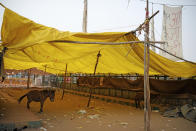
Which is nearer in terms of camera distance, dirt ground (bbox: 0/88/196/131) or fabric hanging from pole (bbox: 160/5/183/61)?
dirt ground (bbox: 0/88/196/131)

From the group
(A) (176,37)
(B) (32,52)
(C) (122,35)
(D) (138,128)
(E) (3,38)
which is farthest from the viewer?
(A) (176,37)

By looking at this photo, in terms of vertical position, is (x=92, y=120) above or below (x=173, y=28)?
below

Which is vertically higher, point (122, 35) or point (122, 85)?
point (122, 35)

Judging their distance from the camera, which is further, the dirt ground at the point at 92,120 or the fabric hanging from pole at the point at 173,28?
the fabric hanging from pole at the point at 173,28

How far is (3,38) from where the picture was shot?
2961 millimetres

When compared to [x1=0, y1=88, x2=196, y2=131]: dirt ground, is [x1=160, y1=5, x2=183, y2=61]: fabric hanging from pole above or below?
above

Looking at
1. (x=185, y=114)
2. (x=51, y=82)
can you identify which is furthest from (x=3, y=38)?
(x=51, y=82)

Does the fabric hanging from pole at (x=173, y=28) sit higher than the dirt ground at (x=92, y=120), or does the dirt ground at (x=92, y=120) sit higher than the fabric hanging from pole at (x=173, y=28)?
the fabric hanging from pole at (x=173, y=28)

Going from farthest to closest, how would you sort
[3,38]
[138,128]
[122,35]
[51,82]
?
[51,82] → [122,35] → [138,128] → [3,38]

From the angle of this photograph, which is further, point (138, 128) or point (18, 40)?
point (138, 128)

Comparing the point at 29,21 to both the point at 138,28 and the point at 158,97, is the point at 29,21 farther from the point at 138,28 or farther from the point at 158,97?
the point at 158,97

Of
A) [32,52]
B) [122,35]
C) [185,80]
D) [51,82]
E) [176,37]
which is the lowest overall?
[51,82]

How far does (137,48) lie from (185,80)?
16.0ft

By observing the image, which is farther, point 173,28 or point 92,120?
point 173,28
